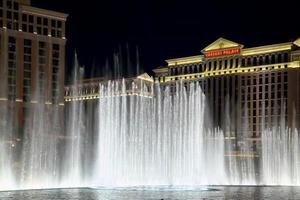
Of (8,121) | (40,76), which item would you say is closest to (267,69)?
(40,76)

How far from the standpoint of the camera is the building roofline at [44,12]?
68.2 m

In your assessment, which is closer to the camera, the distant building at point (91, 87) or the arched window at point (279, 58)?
the arched window at point (279, 58)

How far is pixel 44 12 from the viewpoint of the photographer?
227 feet

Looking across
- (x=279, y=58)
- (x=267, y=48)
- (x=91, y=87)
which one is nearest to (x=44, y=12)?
(x=91, y=87)

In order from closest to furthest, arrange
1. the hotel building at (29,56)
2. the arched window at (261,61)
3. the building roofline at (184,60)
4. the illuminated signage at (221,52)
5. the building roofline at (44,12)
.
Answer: the hotel building at (29,56)
the building roofline at (44,12)
the arched window at (261,61)
the illuminated signage at (221,52)
the building roofline at (184,60)

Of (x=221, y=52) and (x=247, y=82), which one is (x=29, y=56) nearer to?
(x=221, y=52)

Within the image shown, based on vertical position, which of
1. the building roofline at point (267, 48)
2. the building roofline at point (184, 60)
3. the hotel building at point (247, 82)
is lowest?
the hotel building at point (247, 82)

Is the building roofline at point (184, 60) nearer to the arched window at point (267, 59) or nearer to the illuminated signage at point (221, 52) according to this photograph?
the illuminated signage at point (221, 52)

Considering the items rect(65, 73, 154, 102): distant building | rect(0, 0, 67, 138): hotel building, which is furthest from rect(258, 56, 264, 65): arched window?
rect(0, 0, 67, 138): hotel building

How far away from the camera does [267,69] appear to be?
81250 mm

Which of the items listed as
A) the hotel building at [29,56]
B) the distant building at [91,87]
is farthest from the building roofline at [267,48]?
the hotel building at [29,56]

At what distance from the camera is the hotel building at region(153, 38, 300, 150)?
79.1m

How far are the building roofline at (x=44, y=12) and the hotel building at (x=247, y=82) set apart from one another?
82.3ft

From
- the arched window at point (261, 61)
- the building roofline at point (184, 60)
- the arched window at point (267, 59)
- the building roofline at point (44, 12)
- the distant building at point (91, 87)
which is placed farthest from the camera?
the distant building at point (91, 87)
